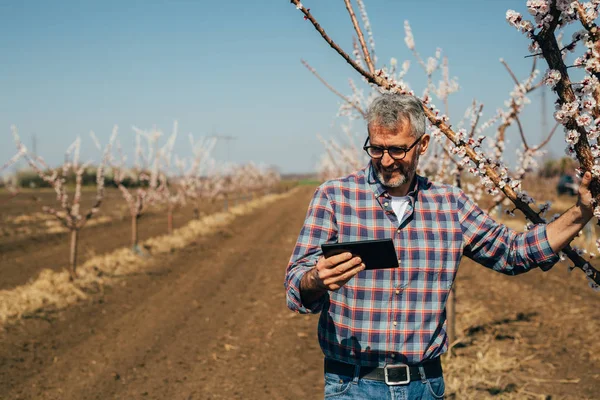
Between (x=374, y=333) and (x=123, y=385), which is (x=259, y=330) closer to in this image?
(x=123, y=385)

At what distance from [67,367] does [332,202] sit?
554 cm

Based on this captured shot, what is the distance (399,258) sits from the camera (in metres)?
2.39

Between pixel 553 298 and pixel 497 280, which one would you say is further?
pixel 497 280

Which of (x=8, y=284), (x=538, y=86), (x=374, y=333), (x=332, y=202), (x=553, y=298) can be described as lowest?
(x=8, y=284)

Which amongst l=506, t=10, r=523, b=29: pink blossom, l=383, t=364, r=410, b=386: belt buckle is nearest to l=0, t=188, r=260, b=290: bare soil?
l=383, t=364, r=410, b=386: belt buckle

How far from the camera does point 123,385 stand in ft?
19.8

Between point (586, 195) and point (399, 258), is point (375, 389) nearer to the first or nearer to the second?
point (399, 258)

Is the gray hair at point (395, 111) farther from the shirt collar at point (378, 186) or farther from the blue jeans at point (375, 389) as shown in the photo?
the blue jeans at point (375, 389)

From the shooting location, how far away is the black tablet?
1944 millimetres

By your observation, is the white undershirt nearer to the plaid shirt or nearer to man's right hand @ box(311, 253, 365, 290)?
the plaid shirt

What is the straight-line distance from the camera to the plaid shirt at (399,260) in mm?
2318

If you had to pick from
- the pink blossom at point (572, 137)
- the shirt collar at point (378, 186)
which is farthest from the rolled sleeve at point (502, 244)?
the pink blossom at point (572, 137)

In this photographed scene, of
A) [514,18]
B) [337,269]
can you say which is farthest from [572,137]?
[337,269]

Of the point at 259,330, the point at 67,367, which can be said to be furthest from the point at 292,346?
the point at 67,367
